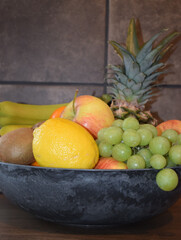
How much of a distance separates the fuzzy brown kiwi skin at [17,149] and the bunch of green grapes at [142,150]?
0.51ft

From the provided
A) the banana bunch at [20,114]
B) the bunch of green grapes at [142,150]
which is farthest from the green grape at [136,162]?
the banana bunch at [20,114]

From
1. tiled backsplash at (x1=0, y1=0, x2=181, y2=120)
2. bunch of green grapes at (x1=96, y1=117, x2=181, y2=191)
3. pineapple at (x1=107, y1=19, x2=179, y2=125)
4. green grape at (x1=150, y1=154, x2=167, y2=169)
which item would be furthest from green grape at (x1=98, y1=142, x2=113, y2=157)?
tiled backsplash at (x1=0, y1=0, x2=181, y2=120)

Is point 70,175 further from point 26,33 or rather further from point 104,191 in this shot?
point 26,33

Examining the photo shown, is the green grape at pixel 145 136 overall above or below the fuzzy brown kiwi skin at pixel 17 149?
above

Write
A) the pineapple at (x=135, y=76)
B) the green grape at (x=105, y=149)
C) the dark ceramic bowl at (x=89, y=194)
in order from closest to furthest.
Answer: the dark ceramic bowl at (x=89, y=194) → the green grape at (x=105, y=149) → the pineapple at (x=135, y=76)

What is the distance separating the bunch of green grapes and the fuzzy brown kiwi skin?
155mm

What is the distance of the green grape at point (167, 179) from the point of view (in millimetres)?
515

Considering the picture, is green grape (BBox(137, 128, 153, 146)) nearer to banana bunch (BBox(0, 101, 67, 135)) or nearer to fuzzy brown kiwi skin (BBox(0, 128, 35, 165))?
fuzzy brown kiwi skin (BBox(0, 128, 35, 165))

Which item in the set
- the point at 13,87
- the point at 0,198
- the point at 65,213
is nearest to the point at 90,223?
the point at 65,213

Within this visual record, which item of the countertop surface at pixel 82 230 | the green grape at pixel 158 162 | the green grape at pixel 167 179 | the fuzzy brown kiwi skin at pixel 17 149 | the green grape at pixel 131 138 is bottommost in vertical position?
the countertop surface at pixel 82 230

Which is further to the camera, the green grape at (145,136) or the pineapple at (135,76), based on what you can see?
the pineapple at (135,76)

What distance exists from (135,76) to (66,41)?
40 cm

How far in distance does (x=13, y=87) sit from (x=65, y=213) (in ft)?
3.09

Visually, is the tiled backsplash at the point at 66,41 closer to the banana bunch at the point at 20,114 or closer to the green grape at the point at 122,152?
the banana bunch at the point at 20,114
